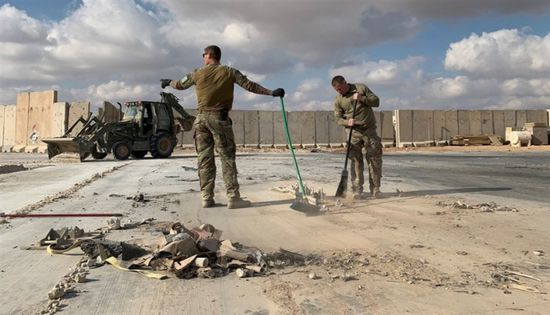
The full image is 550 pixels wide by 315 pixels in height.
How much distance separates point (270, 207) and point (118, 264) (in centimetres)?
278

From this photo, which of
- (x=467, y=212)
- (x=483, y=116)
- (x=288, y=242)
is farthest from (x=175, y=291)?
(x=483, y=116)

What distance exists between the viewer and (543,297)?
2.63 metres

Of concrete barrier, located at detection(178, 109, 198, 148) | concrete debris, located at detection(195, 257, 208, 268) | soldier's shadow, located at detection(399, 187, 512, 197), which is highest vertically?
concrete barrier, located at detection(178, 109, 198, 148)

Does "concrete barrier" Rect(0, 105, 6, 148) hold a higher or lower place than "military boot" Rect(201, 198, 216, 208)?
higher

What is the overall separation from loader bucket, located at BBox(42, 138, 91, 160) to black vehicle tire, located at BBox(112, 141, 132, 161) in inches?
38.2

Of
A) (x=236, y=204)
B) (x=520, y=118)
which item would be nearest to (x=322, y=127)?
(x=520, y=118)

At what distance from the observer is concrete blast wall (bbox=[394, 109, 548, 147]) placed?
3441 centimetres

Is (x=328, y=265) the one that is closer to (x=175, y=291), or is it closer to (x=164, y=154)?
(x=175, y=291)

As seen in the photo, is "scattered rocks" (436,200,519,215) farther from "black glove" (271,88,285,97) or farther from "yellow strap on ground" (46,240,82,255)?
"yellow strap on ground" (46,240,82,255)

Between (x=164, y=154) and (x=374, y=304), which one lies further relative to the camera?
(x=164, y=154)

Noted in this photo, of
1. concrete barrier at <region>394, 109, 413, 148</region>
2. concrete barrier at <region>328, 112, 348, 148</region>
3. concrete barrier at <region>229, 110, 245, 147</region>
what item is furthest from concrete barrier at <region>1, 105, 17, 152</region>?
concrete barrier at <region>394, 109, 413, 148</region>

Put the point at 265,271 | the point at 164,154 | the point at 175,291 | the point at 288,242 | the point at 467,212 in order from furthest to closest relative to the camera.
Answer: the point at 164,154 → the point at 467,212 → the point at 288,242 → the point at 265,271 → the point at 175,291

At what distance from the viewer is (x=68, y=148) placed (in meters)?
18.5

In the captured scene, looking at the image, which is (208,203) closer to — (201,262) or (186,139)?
(201,262)
